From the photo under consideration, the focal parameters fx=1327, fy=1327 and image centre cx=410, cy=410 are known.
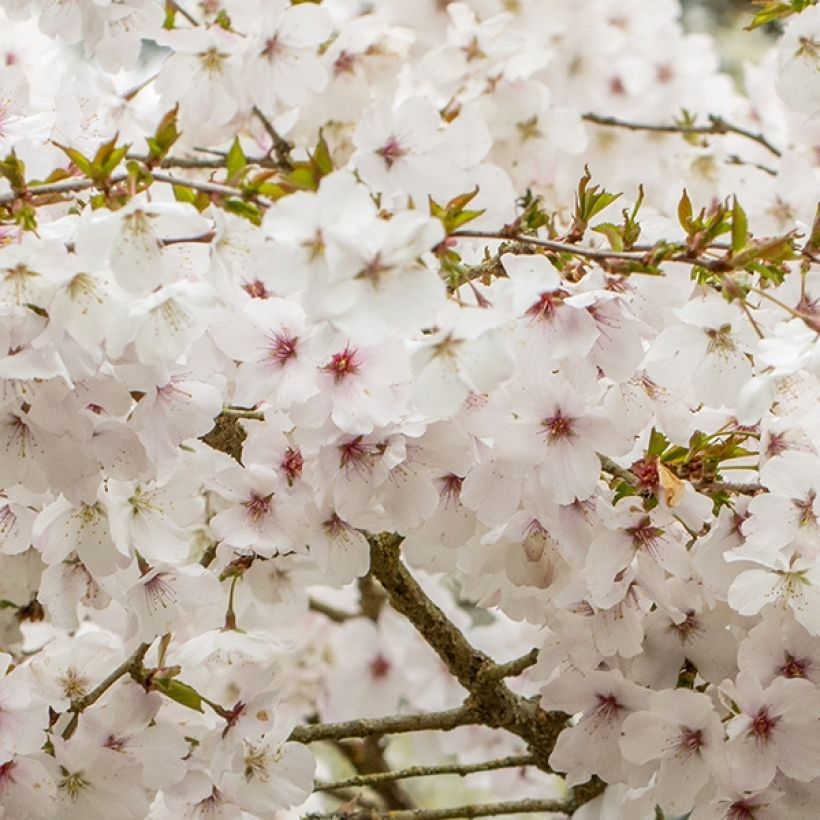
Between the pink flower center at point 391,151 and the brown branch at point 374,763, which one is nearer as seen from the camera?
the pink flower center at point 391,151

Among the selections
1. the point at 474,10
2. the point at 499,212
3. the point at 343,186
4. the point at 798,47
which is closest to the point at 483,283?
the point at 343,186

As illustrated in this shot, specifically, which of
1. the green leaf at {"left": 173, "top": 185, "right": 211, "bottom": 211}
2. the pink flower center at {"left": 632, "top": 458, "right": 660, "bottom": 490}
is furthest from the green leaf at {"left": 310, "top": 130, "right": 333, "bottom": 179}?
the pink flower center at {"left": 632, "top": 458, "right": 660, "bottom": 490}

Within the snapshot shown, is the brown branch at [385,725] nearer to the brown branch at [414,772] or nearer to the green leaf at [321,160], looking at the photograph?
the brown branch at [414,772]

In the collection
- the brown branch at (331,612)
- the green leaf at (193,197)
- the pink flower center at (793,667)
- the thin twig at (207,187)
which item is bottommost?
the brown branch at (331,612)

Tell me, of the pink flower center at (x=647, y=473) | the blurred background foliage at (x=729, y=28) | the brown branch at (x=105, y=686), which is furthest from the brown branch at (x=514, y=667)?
the blurred background foliage at (x=729, y=28)

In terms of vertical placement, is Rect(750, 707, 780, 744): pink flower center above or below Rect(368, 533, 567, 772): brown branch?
above

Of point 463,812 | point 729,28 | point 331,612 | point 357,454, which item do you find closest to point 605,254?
point 357,454

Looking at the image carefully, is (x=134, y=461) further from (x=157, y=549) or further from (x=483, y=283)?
(x=483, y=283)

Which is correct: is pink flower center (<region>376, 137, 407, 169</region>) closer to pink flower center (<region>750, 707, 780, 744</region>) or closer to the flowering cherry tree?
the flowering cherry tree
